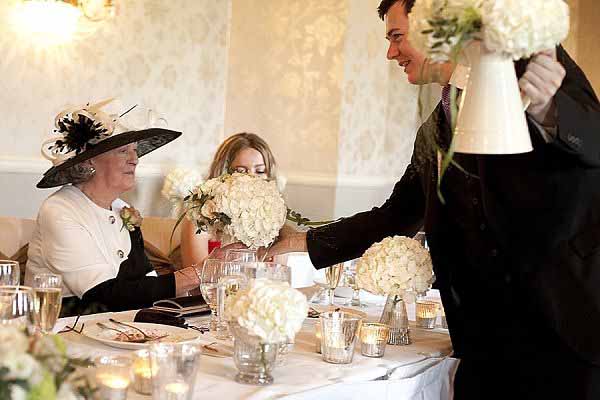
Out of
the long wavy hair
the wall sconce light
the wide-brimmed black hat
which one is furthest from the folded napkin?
the wall sconce light

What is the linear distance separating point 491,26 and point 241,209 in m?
1.05

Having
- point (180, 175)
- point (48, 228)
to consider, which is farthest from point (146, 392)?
point (180, 175)

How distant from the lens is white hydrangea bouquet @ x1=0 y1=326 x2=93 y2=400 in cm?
111

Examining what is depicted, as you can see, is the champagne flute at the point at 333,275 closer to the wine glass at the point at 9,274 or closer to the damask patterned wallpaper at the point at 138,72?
the wine glass at the point at 9,274

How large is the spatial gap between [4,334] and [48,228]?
198 cm

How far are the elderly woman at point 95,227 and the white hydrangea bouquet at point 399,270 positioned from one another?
89cm

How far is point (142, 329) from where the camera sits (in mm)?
2230

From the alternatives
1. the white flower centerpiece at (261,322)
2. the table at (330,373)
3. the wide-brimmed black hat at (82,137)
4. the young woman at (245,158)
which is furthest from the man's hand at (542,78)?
the young woman at (245,158)

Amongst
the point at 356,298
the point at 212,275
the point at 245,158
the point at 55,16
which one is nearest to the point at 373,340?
the point at 212,275

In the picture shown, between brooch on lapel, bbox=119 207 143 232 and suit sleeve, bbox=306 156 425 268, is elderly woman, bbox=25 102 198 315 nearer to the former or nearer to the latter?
brooch on lapel, bbox=119 207 143 232

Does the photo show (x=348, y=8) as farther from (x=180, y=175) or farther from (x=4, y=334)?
(x=4, y=334)

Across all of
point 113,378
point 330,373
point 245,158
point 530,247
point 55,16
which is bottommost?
point 330,373

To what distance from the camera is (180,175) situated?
5152 millimetres

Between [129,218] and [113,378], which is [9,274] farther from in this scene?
[129,218]
